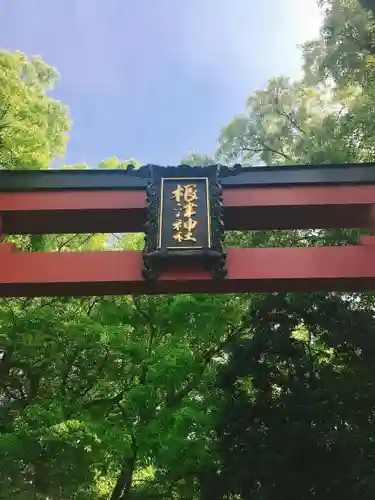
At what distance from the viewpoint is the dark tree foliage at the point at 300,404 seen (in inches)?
239

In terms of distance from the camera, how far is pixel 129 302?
29.9ft

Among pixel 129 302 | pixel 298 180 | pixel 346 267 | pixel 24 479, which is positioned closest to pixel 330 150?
pixel 298 180

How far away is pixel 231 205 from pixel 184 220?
1.84 ft

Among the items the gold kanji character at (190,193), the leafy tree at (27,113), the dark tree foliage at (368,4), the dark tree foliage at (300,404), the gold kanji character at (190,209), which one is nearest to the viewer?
the gold kanji character at (190,209)

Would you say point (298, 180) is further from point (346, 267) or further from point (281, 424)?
point (281, 424)

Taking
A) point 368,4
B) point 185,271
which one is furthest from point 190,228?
point 368,4

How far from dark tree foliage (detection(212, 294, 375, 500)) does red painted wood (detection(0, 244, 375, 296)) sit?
1.76 m

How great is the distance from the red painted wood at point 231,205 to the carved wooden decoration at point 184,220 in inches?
8.0

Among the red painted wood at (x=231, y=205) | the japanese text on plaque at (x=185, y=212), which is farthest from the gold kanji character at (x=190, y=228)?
the red painted wood at (x=231, y=205)

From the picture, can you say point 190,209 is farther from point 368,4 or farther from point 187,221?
point 368,4

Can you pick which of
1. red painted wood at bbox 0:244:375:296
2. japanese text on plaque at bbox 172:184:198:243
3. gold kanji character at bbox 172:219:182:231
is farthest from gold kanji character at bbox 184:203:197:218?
red painted wood at bbox 0:244:375:296

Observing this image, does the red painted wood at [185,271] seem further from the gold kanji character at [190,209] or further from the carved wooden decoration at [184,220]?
the gold kanji character at [190,209]

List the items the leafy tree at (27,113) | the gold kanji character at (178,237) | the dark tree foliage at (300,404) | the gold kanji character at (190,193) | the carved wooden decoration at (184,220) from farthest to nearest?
the leafy tree at (27,113)
the dark tree foliage at (300,404)
the gold kanji character at (190,193)
the gold kanji character at (178,237)
the carved wooden decoration at (184,220)

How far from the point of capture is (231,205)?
5.72m
